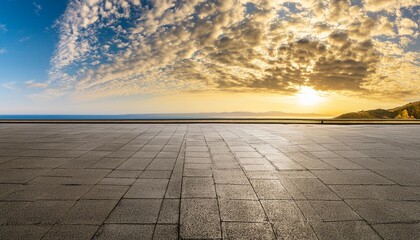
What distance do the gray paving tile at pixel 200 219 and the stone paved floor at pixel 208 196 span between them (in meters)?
0.02

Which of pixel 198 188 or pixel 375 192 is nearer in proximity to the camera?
pixel 375 192

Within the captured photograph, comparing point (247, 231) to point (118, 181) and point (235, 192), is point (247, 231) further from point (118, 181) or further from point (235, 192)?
point (118, 181)

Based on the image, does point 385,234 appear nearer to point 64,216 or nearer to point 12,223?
point 64,216

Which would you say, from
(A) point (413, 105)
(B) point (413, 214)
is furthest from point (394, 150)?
(A) point (413, 105)

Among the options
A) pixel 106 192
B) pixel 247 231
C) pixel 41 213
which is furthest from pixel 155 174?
pixel 247 231

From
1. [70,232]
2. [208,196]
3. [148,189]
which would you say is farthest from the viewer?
[148,189]

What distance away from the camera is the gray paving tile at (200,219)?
9.82 ft

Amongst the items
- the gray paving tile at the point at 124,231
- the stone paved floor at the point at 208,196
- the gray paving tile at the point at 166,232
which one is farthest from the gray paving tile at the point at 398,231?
the gray paving tile at the point at 124,231

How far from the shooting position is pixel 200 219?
335 cm

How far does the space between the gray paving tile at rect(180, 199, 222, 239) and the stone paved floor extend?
0.05 feet

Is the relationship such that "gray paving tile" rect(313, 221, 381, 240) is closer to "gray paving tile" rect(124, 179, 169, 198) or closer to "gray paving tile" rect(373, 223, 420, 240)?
"gray paving tile" rect(373, 223, 420, 240)

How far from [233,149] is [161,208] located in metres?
A: 5.29

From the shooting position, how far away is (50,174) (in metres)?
5.46

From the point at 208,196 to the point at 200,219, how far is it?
0.86 m
